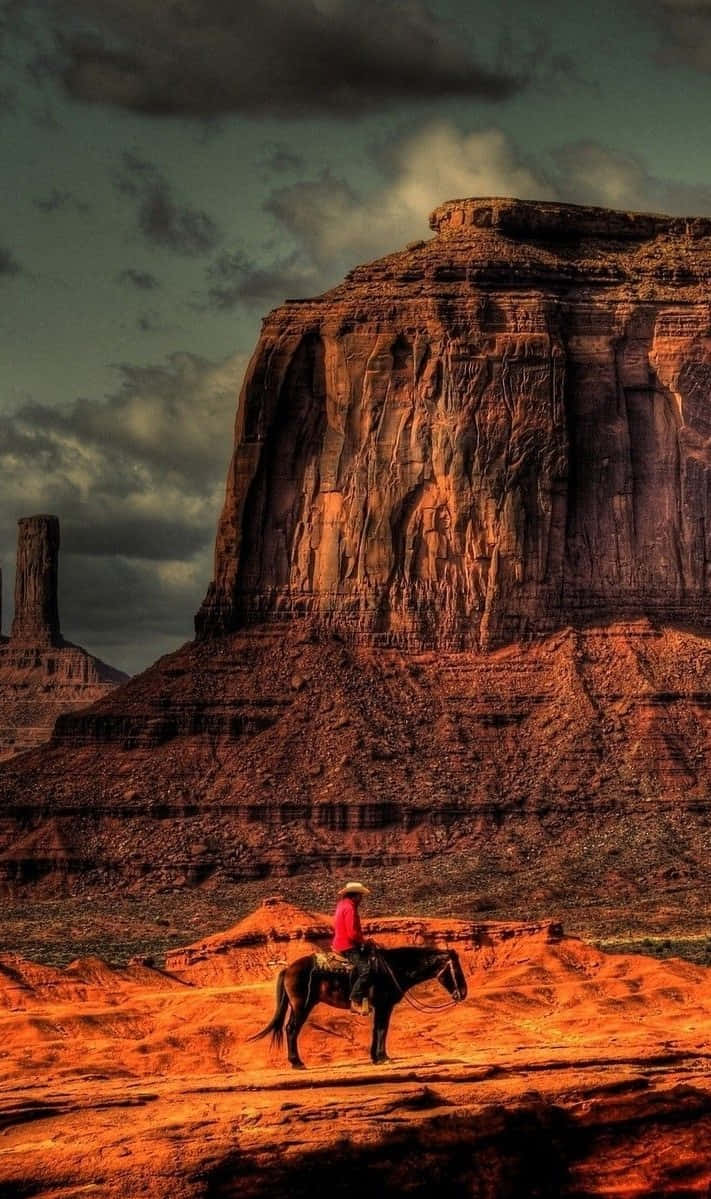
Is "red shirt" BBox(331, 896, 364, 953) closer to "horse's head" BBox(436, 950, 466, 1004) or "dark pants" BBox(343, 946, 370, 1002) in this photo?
"dark pants" BBox(343, 946, 370, 1002)

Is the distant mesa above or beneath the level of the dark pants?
above

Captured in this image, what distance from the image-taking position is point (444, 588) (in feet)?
326

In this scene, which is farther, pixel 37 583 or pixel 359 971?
pixel 37 583

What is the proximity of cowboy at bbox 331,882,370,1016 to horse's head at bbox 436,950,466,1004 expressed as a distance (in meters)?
1.64

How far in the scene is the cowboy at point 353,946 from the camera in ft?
105

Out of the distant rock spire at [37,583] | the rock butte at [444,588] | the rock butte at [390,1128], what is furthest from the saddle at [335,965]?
the distant rock spire at [37,583]

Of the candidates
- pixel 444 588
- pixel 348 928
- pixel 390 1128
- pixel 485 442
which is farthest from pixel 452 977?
pixel 444 588

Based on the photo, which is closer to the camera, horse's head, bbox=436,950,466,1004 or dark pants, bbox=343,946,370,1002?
dark pants, bbox=343,946,370,1002

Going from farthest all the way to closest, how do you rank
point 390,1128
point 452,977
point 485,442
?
point 485,442 → point 452,977 → point 390,1128

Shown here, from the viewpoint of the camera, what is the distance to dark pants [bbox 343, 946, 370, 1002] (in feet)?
106

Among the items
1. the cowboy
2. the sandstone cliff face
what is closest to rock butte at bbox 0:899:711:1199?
the cowboy

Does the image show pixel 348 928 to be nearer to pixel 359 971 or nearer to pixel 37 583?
pixel 359 971

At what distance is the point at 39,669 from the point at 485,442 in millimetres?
92793

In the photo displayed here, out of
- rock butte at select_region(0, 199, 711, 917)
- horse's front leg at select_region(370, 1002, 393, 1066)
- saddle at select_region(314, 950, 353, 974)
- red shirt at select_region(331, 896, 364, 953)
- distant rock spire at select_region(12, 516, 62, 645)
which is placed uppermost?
distant rock spire at select_region(12, 516, 62, 645)
